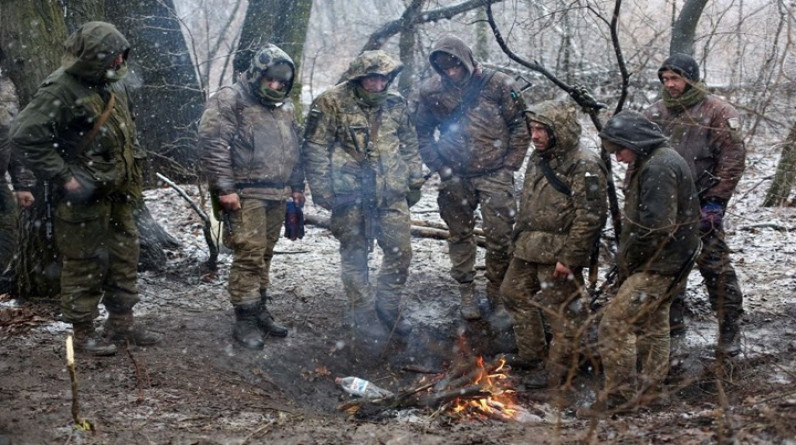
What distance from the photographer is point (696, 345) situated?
5.98 meters

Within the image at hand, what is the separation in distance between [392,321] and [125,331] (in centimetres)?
241

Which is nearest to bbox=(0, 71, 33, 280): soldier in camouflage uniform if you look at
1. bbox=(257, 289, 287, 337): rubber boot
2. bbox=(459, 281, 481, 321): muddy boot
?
bbox=(257, 289, 287, 337): rubber boot

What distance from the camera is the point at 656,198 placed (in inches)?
180

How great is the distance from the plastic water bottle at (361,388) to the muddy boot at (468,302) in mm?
1400

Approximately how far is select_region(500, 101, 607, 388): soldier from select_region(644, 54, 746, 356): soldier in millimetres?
901

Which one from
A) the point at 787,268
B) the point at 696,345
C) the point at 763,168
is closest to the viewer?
the point at 696,345

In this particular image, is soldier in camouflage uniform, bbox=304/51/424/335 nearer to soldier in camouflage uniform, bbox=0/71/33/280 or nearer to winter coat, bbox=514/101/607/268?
winter coat, bbox=514/101/607/268

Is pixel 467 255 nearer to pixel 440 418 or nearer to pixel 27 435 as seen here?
pixel 440 418

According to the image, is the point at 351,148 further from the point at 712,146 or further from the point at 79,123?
the point at 712,146

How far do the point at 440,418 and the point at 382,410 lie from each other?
0.50 meters

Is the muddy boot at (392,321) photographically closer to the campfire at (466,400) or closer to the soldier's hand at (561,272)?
the campfire at (466,400)

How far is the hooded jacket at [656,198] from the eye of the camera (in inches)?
180

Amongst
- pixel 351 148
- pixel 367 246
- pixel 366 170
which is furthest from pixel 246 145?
pixel 367 246

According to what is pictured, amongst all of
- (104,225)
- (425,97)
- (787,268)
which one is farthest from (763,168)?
(104,225)
